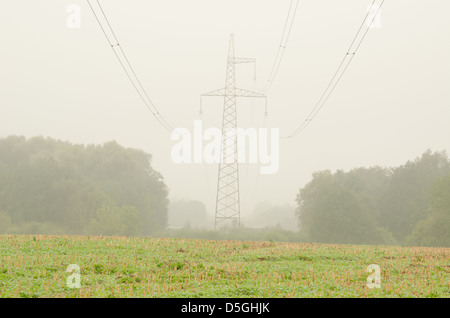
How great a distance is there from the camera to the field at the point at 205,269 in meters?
17.8

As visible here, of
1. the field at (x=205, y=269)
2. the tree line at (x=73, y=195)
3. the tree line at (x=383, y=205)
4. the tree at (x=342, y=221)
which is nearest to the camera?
the field at (x=205, y=269)

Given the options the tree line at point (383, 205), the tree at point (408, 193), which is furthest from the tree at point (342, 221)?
the tree at point (408, 193)

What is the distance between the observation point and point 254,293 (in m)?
17.5

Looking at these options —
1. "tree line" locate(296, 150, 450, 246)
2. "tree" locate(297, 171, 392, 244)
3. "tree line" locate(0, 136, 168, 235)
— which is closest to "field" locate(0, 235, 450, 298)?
"tree line" locate(296, 150, 450, 246)

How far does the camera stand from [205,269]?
2302 cm

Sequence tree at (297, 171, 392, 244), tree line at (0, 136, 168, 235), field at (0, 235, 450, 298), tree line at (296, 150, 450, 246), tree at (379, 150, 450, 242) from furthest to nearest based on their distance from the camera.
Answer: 1. tree at (379, 150, 450, 242)
2. tree line at (0, 136, 168, 235)
3. tree at (297, 171, 392, 244)
4. tree line at (296, 150, 450, 246)
5. field at (0, 235, 450, 298)

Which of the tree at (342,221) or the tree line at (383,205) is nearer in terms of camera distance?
the tree line at (383,205)

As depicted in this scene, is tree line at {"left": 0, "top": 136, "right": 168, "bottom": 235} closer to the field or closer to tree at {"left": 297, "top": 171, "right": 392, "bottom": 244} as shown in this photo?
tree at {"left": 297, "top": 171, "right": 392, "bottom": 244}

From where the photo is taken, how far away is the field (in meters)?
17.8

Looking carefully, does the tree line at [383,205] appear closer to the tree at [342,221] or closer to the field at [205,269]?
the tree at [342,221]
